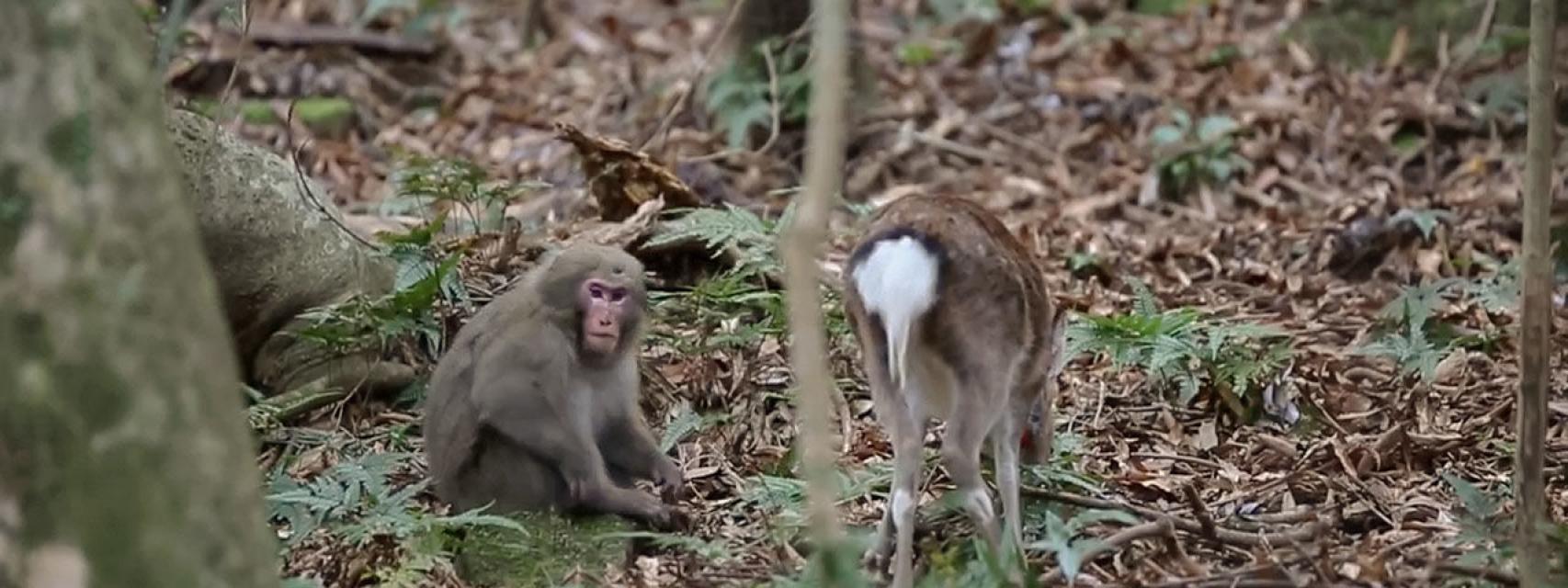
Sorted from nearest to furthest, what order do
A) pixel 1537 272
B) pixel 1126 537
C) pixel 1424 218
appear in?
1. pixel 1537 272
2. pixel 1126 537
3. pixel 1424 218

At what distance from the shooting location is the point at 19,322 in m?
3.73

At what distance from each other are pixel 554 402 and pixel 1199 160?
21.0 ft

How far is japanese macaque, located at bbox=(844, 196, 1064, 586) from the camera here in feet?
17.8

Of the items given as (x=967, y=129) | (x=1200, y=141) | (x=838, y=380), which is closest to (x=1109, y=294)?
(x=838, y=380)

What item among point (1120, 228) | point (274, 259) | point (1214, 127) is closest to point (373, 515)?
point (274, 259)

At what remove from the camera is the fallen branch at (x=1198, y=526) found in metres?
5.76

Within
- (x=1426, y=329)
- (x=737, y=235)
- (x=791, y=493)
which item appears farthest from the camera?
(x=1426, y=329)

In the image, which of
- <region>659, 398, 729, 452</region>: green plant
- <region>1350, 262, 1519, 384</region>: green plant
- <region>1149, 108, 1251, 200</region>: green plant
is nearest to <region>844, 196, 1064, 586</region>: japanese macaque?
<region>659, 398, 729, 452</region>: green plant

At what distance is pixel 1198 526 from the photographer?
592cm

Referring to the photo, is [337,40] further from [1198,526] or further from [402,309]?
[1198,526]

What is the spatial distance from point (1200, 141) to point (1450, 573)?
7028 mm

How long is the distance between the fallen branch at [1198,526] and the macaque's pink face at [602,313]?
1.34 m

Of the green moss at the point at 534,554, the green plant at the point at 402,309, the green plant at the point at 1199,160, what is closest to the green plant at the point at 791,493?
the green moss at the point at 534,554

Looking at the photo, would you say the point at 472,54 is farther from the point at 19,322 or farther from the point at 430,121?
the point at 19,322
